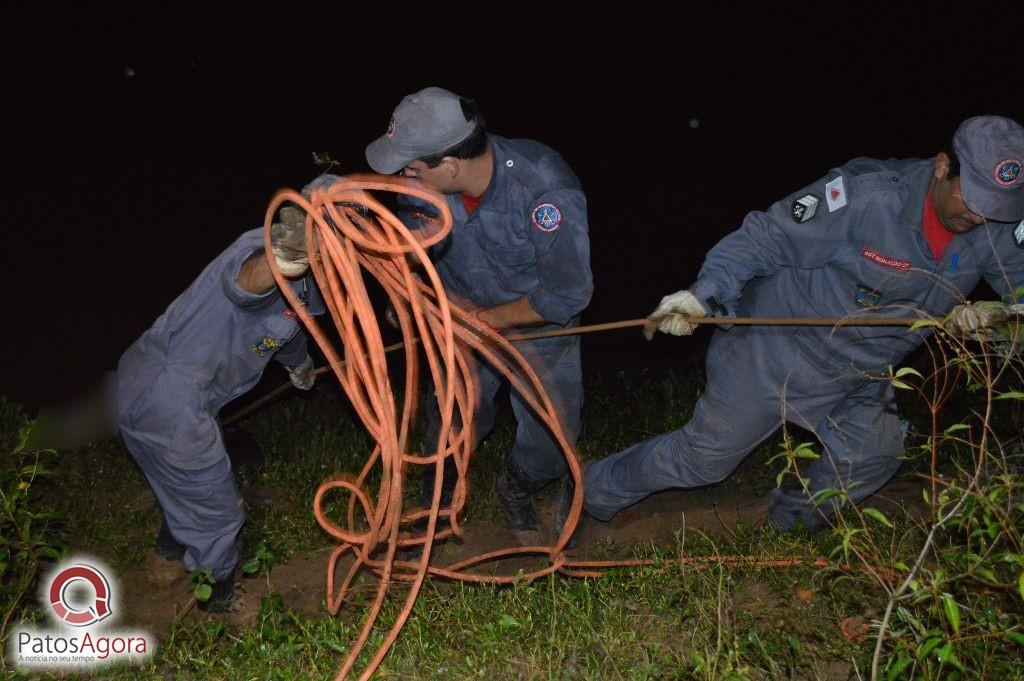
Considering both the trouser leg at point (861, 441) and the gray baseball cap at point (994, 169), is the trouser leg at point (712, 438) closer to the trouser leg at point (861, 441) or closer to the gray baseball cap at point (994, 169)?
the trouser leg at point (861, 441)

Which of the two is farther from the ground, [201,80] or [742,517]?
[201,80]

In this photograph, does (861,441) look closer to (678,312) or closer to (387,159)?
(678,312)

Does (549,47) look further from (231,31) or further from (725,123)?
(231,31)

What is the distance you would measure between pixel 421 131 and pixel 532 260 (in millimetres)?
815

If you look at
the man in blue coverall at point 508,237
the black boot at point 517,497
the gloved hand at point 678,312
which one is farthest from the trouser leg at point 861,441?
the black boot at point 517,497

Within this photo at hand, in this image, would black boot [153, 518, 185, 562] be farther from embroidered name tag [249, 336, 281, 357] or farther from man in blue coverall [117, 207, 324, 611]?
embroidered name tag [249, 336, 281, 357]

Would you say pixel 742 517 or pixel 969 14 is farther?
pixel 969 14

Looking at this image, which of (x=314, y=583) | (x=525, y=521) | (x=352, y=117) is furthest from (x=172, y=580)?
(x=352, y=117)

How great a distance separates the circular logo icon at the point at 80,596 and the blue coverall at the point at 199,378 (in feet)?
1.90

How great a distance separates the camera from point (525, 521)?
15.3 ft

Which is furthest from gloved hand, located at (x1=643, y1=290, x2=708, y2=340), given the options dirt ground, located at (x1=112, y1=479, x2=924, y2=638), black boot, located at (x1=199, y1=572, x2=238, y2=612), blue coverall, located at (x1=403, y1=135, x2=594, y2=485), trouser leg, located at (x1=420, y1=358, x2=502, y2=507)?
black boot, located at (x1=199, y1=572, x2=238, y2=612)

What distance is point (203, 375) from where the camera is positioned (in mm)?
3430

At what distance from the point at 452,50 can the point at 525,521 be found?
22.8 ft

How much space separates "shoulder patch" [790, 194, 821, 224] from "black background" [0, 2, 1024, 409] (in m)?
2.83
